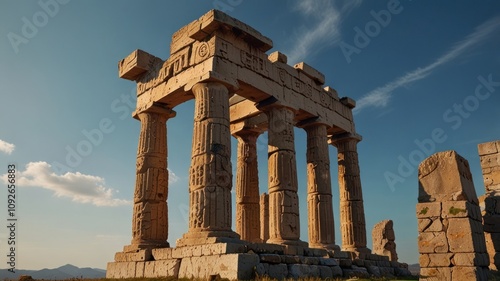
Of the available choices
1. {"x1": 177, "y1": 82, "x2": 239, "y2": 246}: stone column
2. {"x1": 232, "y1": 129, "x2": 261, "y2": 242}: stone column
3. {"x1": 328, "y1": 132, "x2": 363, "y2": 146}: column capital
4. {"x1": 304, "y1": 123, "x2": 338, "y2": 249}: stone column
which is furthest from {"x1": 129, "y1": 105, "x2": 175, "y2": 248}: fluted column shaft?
{"x1": 328, "y1": 132, "x2": 363, "y2": 146}: column capital

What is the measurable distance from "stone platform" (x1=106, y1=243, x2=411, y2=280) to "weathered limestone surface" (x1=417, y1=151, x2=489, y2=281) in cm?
464

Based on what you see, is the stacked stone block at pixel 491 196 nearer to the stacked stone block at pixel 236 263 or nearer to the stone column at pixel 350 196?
the stacked stone block at pixel 236 263

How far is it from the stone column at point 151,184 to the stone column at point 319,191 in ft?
20.6

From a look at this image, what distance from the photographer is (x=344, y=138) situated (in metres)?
22.1

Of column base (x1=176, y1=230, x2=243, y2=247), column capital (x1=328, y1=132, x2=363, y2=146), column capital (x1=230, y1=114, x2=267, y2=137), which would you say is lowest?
column base (x1=176, y1=230, x2=243, y2=247)

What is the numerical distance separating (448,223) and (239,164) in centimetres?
1320

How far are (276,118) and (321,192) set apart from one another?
4034mm

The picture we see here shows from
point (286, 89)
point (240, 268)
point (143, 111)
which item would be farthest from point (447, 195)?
point (143, 111)

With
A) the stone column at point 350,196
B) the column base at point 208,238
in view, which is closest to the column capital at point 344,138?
the stone column at point 350,196

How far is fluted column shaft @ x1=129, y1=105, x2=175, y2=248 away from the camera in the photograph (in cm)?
1630

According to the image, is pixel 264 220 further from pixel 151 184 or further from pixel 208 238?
pixel 208 238

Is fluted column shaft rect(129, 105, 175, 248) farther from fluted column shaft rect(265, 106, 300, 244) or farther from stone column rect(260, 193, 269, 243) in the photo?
stone column rect(260, 193, 269, 243)

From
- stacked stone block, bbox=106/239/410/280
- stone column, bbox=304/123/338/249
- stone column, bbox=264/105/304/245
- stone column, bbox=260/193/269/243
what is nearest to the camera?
stacked stone block, bbox=106/239/410/280

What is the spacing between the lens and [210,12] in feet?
49.2
